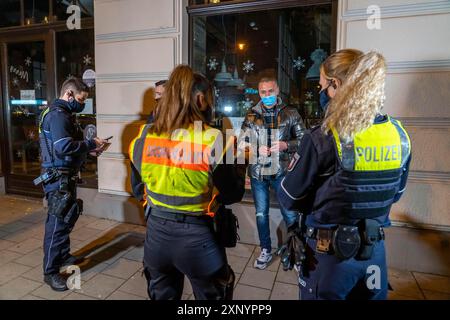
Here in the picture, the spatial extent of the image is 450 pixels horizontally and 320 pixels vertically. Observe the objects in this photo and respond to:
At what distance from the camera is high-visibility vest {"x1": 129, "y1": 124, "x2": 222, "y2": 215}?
1.69 metres

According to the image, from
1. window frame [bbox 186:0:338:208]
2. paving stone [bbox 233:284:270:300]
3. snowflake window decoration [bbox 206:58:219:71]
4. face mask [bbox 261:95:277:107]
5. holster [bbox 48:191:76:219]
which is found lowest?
paving stone [bbox 233:284:270:300]

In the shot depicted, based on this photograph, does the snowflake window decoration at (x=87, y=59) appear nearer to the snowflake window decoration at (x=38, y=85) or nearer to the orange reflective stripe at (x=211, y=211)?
the snowflake window decoration at (x=38, y=85)

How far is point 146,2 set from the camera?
420 cm

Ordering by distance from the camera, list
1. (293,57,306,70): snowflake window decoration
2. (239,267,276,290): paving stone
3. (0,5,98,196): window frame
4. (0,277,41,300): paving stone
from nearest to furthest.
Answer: (0,277,41,300): paving stone, (239,267,276,290): paving stone, (293,57,306,70): snowflake window decoration, (0,5,98,196): window frame

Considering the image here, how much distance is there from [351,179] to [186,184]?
0.84m

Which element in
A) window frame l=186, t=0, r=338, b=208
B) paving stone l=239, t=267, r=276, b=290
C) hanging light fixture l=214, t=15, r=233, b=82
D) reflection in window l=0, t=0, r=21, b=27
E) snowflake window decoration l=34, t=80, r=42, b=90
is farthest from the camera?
snowflake window decoration l=34, t=80, r=42, b=90

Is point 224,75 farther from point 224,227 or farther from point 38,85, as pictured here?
point 38,85

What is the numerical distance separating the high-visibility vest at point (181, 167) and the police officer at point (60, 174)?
56.8 inches

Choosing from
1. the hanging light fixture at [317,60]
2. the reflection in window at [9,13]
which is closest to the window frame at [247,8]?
the hanging light fixture at [317,60]

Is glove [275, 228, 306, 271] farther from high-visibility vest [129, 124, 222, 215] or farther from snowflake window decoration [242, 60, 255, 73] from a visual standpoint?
snowflake window decoration [242, 60, 255, 73]

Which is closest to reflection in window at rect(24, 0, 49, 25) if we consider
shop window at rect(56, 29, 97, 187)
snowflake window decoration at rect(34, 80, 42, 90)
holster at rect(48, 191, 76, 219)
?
shop window at rect(56, 29, 97, 187)

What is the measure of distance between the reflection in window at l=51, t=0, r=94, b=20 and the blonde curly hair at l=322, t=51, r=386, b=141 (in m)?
4.57

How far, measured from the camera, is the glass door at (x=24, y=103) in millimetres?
5469

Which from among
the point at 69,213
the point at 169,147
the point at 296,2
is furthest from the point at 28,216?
the point at 296,2
